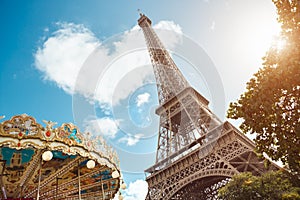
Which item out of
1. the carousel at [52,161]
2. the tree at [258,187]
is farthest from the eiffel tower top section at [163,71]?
the carousel at [52,161]

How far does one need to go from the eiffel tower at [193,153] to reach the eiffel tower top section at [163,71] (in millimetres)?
199

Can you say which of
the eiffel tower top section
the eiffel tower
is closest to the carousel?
the eiffel tower

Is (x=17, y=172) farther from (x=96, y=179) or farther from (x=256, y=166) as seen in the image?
(x=256, y=166)

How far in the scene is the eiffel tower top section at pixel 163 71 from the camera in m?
33.0

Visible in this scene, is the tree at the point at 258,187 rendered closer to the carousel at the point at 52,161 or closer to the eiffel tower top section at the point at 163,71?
the carousel at the point at 52,161

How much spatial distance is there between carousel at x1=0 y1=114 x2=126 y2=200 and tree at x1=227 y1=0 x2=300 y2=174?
16.5ft

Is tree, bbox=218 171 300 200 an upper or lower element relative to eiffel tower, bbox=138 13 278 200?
lower

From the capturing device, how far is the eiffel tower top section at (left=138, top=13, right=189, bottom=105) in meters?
33.0

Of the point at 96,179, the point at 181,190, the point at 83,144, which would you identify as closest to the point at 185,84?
the point at 181,190

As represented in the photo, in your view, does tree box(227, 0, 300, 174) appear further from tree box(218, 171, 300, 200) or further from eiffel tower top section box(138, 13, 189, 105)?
eiffel tower top section box(138, 13, 189, 105)

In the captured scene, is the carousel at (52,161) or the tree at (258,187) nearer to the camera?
the carousel at (52,161)

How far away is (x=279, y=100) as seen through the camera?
270 inches

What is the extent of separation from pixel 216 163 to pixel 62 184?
12745mm

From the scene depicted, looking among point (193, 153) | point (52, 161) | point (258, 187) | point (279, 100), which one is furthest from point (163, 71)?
point (279, 100)
